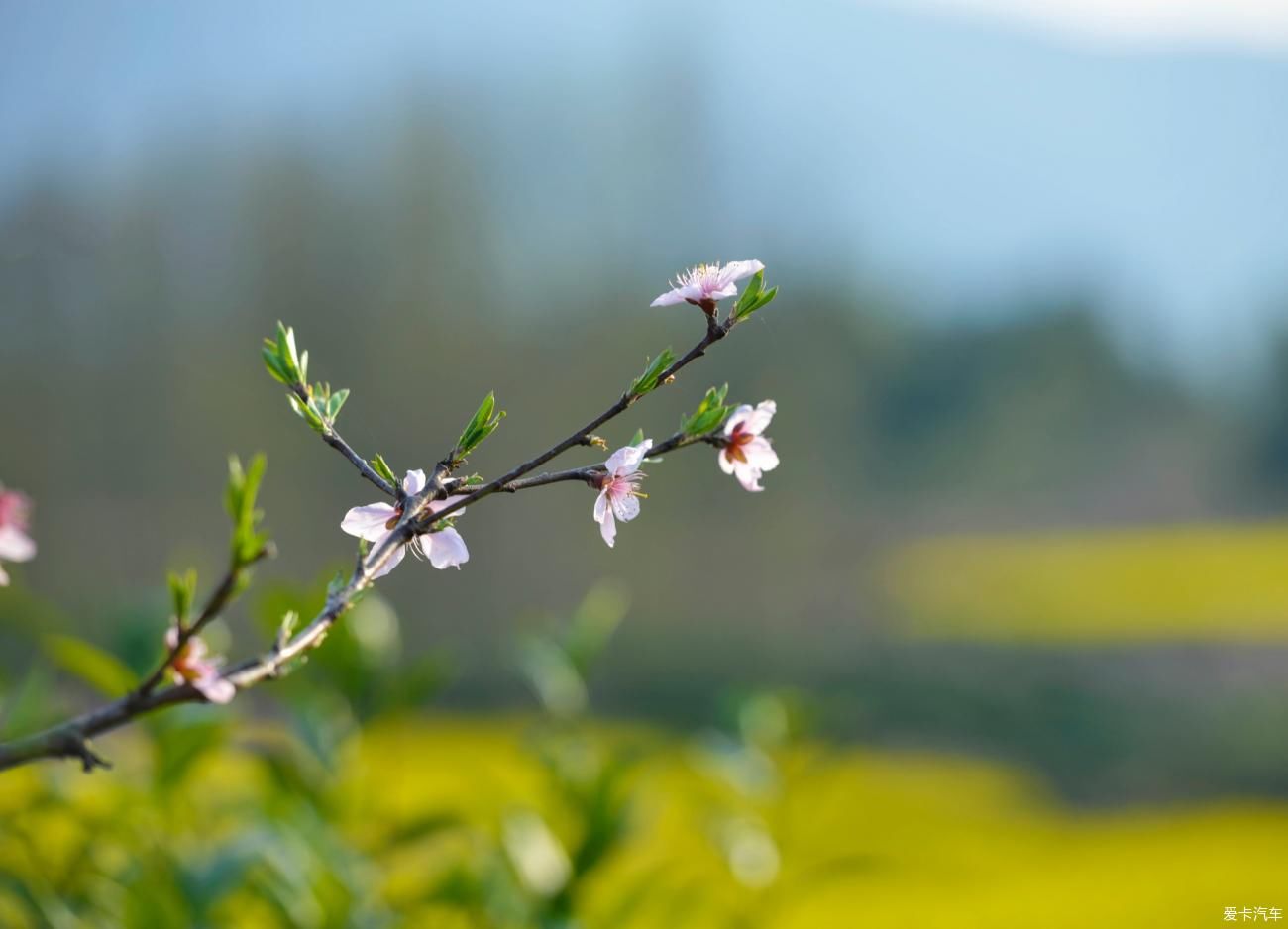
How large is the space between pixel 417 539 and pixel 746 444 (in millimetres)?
128

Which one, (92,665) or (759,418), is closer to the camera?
(759,418)

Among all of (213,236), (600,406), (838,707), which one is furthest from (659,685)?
(838,707)

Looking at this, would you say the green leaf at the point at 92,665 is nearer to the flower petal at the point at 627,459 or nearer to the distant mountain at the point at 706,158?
the flower petal at the point at 627,459

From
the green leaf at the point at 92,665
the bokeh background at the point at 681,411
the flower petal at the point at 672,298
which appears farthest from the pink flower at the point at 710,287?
the bokeh background at the point at 681,411

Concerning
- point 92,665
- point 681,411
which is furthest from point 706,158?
point 92,665

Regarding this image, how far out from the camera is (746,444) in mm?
500

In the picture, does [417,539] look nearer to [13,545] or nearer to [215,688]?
[215,688]

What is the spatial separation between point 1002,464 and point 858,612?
1.55 metres

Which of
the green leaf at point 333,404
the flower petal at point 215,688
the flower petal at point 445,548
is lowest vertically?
the flower petal at point 215,688

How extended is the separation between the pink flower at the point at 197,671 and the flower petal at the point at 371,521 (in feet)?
0.22

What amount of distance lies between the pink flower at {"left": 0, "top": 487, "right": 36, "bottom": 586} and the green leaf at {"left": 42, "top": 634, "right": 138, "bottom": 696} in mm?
399

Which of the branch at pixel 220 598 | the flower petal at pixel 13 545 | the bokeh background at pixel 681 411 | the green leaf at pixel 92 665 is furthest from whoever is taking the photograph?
the bokeh background at pixel 681 411

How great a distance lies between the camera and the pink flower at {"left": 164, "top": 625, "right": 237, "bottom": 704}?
0.44 meters

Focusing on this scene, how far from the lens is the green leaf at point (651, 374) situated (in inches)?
18.4
